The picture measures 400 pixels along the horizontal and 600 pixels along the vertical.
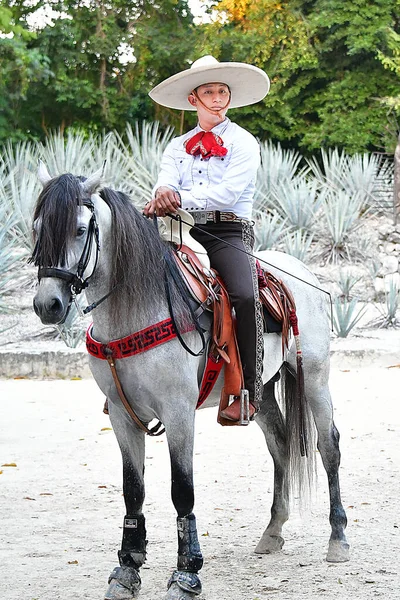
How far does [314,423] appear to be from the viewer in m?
5.56

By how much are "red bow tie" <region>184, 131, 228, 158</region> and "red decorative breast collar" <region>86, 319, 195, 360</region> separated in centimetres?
97

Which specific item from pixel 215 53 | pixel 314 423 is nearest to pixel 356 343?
pixel 314 423

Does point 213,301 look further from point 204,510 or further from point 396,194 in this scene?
point 396,194

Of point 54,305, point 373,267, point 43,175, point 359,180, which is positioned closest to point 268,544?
point 54,305

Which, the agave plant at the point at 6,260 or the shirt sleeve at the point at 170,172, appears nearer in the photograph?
the shirt sleeve at the point at 170,172

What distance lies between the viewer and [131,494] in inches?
182

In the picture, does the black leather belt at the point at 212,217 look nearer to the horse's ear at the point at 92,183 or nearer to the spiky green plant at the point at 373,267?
the horse's ear at the point at 92,183

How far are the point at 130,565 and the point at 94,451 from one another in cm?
330

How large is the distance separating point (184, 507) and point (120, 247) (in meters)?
1.21

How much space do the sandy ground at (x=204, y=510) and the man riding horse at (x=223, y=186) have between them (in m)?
0.89

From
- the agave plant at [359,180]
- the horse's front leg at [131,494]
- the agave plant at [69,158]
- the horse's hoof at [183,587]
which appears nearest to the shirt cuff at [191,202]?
the horse's front leg at [131,494]

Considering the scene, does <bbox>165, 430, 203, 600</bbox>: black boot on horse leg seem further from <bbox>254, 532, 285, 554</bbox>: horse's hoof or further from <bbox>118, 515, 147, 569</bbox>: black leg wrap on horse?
<bbox>254, 532, 285, 554</bbox>: horse's hoof

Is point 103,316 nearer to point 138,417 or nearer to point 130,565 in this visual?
point 138,417

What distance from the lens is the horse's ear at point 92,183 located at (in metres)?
4.12
